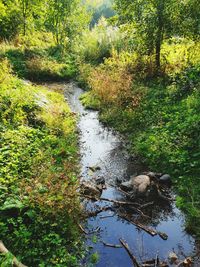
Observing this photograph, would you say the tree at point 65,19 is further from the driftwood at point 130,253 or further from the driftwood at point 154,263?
the driftwood at point 154,263

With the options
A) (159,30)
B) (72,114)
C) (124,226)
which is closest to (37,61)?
(72,114)

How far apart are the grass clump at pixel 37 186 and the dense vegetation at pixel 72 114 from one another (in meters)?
0.02

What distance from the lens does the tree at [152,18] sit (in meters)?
12.9

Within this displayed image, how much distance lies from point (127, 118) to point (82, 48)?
Answer: 34.6ft

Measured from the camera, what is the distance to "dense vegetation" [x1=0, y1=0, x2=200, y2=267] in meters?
5.90

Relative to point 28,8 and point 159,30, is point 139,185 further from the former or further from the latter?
point 28,8

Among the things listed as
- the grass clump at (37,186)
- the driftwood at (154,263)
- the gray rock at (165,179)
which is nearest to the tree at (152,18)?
the grass clump at (37,186)

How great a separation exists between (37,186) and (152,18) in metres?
9.60

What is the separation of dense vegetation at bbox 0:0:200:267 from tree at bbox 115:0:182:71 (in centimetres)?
4

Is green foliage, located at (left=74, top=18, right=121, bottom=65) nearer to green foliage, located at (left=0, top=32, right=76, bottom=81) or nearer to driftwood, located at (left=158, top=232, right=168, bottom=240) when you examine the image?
green foliage, located at (left=0, top=32, right=76, bottom=81)

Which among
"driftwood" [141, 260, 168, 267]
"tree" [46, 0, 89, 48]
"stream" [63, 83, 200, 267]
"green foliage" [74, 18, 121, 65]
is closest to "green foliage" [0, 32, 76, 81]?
"green foliage" [74, 18, 121, 65]

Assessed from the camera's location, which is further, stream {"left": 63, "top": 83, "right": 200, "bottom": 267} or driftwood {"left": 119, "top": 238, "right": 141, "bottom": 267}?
stream {"left": 63, "top": 83, "right": 200, "bottom": 267}

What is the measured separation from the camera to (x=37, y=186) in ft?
21.0

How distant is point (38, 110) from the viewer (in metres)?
10.5
